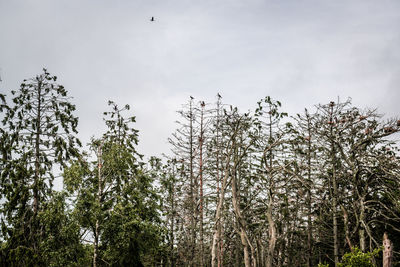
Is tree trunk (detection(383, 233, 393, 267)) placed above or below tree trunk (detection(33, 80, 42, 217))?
below

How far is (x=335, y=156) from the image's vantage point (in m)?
16.5

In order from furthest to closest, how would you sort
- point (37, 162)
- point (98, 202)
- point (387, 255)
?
point (98, 202) < point (37, 162) < point (387, 255)

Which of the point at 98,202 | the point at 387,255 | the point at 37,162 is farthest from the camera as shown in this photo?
the point at 98,202

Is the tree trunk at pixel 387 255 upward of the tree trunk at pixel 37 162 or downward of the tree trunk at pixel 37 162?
downward

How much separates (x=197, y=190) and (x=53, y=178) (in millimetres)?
8386

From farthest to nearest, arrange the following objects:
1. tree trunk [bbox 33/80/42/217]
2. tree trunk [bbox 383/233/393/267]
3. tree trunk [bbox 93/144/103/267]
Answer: tree trunk [bbox 93/144/103/267], tree trunk [bbox 33/80/42/217], tree trunk [bbox 383/233/393/267]

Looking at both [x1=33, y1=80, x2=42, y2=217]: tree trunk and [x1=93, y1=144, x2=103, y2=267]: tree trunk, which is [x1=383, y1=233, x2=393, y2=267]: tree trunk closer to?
[x1=33, y1=80, x2=42, y2=217]: tree trunk

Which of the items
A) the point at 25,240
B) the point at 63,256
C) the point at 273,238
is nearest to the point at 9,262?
the point at 25,240

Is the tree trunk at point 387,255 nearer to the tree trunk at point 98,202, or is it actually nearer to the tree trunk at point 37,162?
the tree trunk at point 37,162

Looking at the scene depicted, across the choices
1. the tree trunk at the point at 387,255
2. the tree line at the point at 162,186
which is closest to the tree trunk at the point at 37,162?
the tree line at the point at 162,186

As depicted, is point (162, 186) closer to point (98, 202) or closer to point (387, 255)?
point (98, 202)

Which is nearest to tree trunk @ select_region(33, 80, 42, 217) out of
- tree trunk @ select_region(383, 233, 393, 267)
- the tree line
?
the tree line

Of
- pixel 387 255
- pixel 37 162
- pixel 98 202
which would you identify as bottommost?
pixel 387 255

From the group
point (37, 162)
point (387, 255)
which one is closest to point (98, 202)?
point (37, 162)
